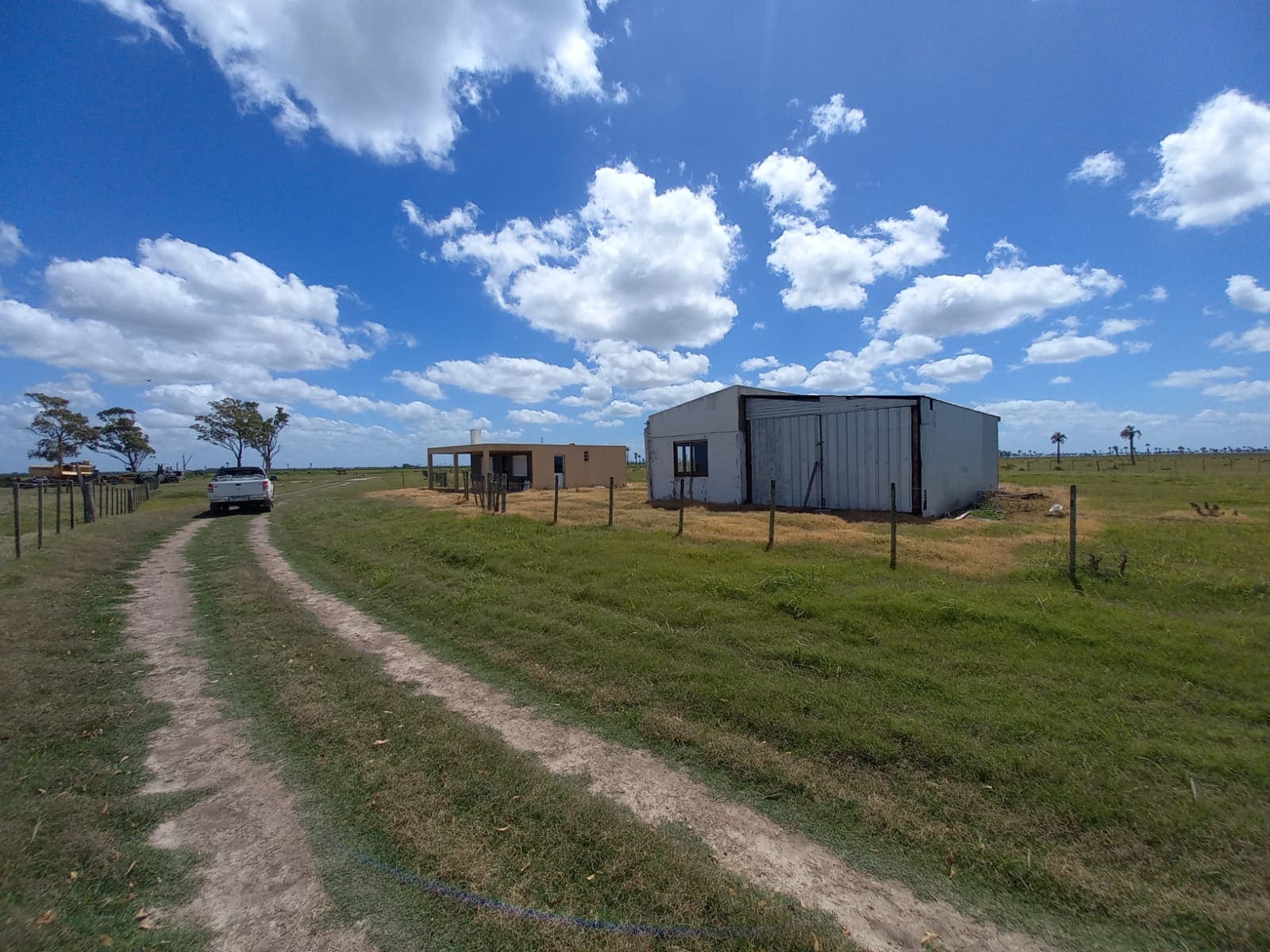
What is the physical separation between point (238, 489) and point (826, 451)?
811 inches

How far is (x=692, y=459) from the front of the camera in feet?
68.2

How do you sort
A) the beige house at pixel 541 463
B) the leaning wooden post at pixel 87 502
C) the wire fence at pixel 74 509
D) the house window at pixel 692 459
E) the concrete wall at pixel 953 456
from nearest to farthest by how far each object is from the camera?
the wire fence at pixel 74 509 → the concrete wall at pixel 953 456 → the leaning wooden post at pixel 87 502 → the house window at pixel 692 459 → the beige house at pixel 541 463

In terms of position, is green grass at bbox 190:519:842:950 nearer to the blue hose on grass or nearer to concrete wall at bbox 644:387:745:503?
the blue hose on grass

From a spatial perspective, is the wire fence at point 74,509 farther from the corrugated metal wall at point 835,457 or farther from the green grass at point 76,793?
the corrugated metal wall at point 835,457

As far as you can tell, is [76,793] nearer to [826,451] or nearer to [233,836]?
[233,836]

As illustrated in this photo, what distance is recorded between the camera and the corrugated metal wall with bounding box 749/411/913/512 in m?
15.3

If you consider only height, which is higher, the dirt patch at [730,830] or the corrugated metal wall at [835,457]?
the corrugated metal wall at [835,457]

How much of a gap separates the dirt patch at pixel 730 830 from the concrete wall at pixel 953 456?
1405 cm

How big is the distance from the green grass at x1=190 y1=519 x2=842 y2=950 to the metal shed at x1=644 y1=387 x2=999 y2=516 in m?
11.0

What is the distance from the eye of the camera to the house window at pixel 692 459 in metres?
20.1

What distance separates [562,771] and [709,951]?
1472mm

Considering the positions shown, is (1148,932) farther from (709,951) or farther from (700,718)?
(700,718)

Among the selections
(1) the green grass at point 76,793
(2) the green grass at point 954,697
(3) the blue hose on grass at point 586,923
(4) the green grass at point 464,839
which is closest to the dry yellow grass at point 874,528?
(2) the green grass at point 954,697

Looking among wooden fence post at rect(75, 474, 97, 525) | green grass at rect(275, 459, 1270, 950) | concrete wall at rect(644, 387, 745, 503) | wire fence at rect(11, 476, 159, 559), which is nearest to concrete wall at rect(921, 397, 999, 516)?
concrete wall at rect(644, 387, 745, 503)
